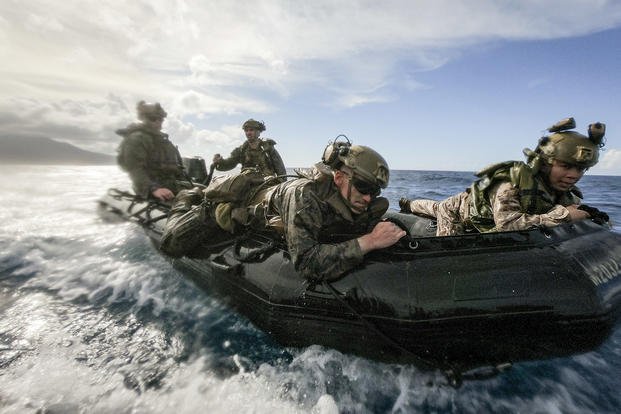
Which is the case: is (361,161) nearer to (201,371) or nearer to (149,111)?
(201,371)

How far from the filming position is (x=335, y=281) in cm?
348

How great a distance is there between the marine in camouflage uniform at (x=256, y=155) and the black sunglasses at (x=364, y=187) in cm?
699

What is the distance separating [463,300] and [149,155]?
26.7ft

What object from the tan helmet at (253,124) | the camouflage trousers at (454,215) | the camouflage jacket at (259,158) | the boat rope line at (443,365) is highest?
the tan helmet at (253,124)

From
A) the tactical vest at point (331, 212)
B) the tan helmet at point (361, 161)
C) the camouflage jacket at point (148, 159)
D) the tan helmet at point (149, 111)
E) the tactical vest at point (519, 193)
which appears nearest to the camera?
the tan helmet at point (361, 161)

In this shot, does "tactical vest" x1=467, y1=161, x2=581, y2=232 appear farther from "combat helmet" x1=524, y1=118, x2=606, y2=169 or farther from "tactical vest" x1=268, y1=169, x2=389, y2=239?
"tactical vest" x1=268, y1=169, x2=389, y2=239

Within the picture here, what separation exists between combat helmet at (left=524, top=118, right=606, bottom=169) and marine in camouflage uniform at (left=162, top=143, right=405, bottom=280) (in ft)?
7.27

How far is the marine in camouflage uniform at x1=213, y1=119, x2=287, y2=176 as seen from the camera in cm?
1025

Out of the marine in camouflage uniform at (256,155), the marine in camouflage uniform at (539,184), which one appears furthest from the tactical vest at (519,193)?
the marine in camouflage uniform at (256,155)

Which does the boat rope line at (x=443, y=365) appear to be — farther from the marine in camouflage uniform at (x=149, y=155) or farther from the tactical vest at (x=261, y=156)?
the tactical vest at (x=261, y=156)

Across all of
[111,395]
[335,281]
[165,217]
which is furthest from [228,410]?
[165,217]

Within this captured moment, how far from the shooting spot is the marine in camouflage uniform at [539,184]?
395cm

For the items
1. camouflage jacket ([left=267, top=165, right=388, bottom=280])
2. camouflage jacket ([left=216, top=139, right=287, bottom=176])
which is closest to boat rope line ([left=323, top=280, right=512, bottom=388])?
camouflage jacket ([left=267, top=165, right=388, bottom=280])

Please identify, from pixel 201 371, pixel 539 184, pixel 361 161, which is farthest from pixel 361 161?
pixel 201 371
